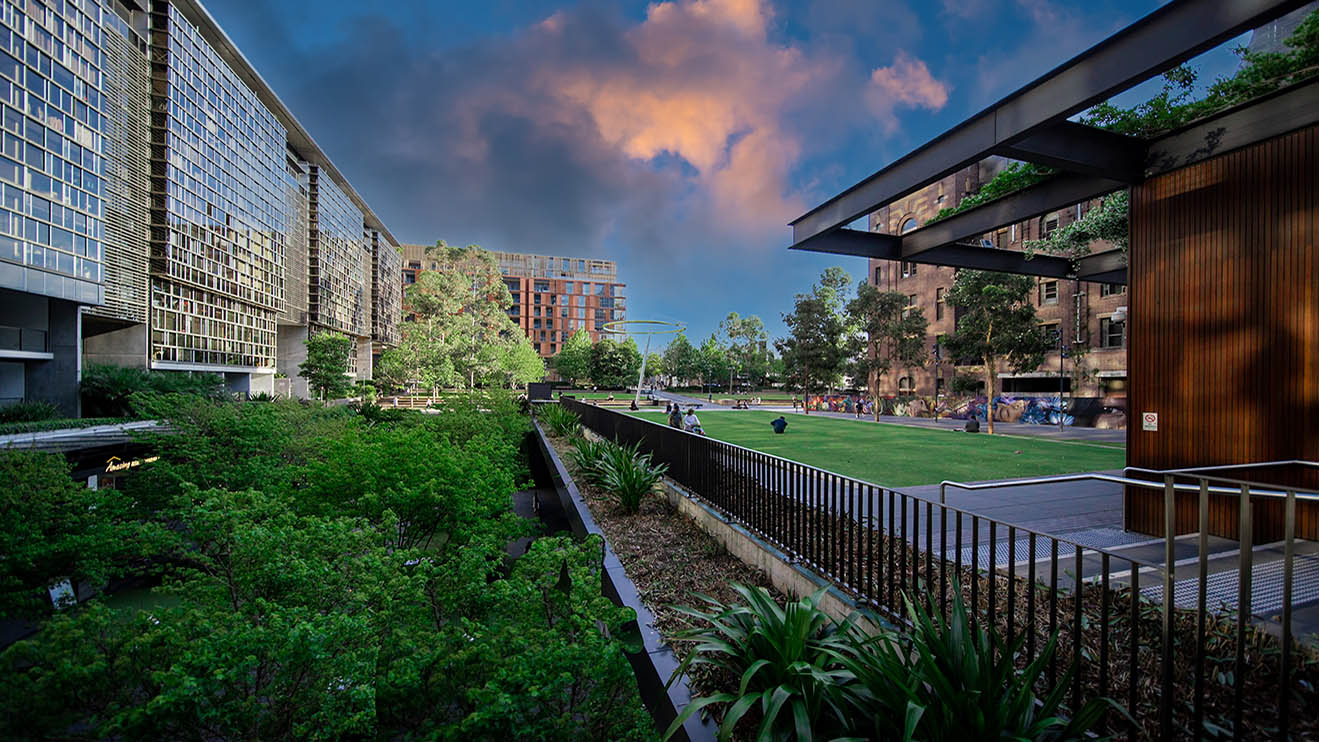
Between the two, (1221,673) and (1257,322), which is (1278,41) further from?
(1221,673)

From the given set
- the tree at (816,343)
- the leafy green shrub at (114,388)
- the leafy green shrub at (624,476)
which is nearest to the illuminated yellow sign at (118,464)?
the leafy green shrub at (624,476)

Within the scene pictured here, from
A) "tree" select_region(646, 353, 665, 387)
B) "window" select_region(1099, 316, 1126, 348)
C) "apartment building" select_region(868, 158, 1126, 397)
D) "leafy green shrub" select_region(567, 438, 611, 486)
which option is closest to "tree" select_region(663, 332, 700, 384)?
"tree" select_region(646, 353, 665, 387)

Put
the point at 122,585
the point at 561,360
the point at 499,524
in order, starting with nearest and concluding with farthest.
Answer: the point at 499,524 → the point at 122,585 → the point at 561,360

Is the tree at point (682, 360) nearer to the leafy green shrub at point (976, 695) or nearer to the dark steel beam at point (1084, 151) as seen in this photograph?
the dark steel beam at point (1084, 151)

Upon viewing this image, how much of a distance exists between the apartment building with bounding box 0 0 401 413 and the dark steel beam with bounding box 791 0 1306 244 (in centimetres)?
3126

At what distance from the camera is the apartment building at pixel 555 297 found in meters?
117

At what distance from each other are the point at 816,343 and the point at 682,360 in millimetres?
51132

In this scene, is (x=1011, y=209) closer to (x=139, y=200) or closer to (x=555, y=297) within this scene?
(x=139, y=200)

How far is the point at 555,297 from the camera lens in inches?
4737

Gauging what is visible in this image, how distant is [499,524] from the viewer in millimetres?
6227

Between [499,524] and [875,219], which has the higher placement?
[875,219]

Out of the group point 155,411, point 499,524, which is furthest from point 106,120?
point 499,524

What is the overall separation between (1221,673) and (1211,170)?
562 centimetres

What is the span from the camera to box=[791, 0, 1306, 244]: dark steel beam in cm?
401
